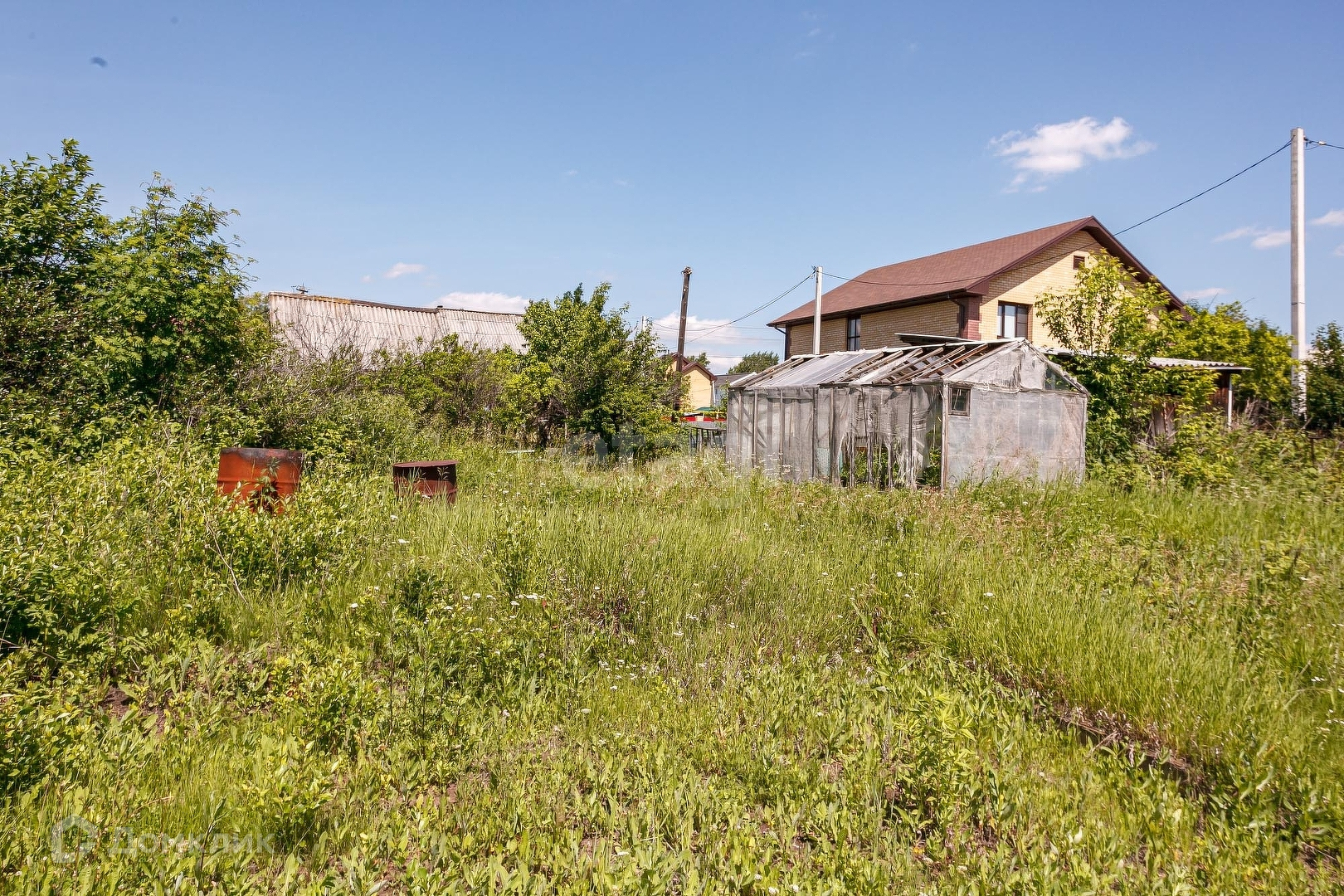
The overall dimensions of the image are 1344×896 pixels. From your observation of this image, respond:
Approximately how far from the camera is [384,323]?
92.2ft

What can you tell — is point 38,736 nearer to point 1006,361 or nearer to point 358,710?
point 358,710

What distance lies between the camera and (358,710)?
3885 millimetres

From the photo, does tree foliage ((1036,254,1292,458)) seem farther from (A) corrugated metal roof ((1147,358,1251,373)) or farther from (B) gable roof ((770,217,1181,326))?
(B) gable roof ((770,217,1181,326))

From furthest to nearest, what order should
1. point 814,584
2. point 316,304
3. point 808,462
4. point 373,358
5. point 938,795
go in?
point 316,304
point 373,358
point 808,462
point 814,584
point 938,795

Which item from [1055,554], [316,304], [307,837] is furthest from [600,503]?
[316,304]

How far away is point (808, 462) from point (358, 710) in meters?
12.5

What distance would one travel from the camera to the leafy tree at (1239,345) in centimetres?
1862

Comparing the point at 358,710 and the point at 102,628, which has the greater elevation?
the point at 102,628

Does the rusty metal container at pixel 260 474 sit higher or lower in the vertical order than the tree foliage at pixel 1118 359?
lower

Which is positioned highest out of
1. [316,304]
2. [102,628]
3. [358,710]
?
[316,304]

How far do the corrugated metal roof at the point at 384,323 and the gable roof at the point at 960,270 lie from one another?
13.7 metres

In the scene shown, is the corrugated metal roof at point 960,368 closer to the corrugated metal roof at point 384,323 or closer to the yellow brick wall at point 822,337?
the corrugated metal roof at point 384,323

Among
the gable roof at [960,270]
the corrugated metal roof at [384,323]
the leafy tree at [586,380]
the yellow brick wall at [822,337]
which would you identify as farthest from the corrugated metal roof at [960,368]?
the yellow brick wall at [822,337]

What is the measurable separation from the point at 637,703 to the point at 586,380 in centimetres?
1285
